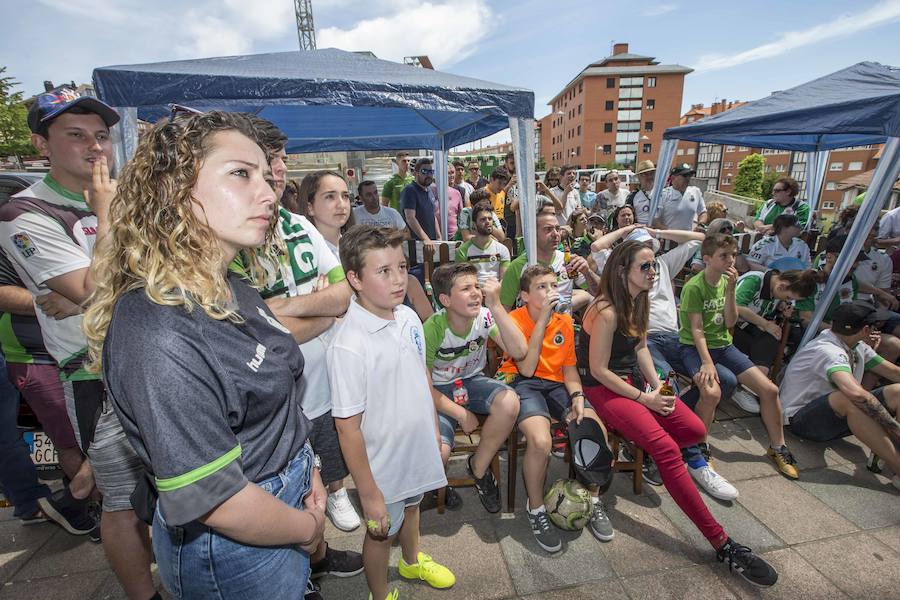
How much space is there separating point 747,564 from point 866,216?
11.2 feet

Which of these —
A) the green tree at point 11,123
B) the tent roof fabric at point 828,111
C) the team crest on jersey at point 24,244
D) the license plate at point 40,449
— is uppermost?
the green tree at point 11,123

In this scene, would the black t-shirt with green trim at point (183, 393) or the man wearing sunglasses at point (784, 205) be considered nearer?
the black t-shirt with green trim at point (183, 393)

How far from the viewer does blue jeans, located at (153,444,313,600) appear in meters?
1.00

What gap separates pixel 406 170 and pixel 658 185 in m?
4.57

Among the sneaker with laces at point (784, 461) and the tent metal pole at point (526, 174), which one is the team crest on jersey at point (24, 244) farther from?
the sneaker with laces at point (784, 461)

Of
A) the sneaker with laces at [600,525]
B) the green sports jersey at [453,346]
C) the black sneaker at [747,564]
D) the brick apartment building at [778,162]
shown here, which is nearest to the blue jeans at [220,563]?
the green sports jersey at [453,346]

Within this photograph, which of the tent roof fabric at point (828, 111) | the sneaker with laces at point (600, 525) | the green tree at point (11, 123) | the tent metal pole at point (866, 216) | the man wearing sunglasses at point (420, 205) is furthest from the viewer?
the green tree at point (11, 123)

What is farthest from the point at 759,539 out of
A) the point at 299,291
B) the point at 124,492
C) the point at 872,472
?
the point at 124,492

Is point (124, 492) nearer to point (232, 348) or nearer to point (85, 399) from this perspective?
point (85, 399)

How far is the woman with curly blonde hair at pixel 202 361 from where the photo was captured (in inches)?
32.6

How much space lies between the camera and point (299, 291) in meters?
2.01

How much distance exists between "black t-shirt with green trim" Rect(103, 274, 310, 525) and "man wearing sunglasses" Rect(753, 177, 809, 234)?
8.17 meters

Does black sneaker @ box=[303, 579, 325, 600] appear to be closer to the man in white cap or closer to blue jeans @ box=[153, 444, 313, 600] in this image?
blue jeans @ box=[153, 444, 313, 600]

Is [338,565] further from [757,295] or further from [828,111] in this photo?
[828,111]
